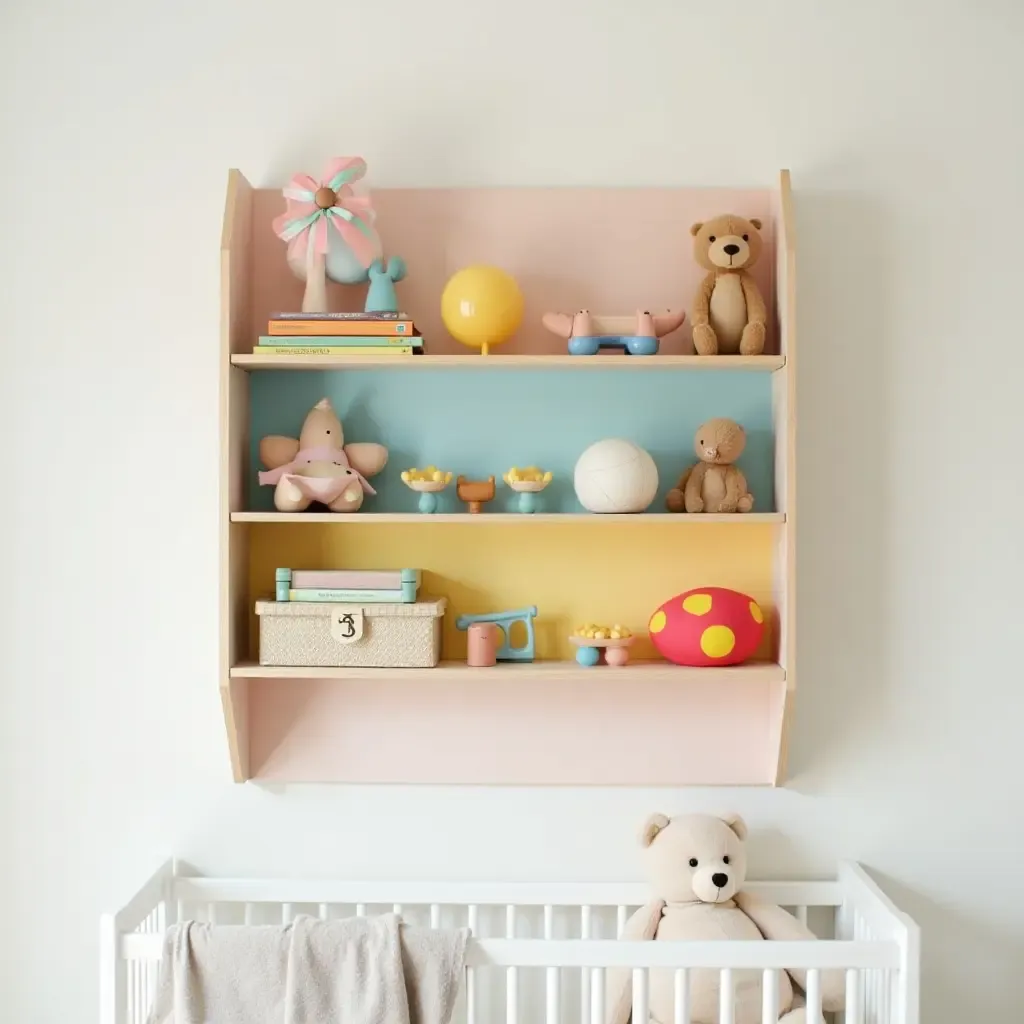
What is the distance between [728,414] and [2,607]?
1.40 metres

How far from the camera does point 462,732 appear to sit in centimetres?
215

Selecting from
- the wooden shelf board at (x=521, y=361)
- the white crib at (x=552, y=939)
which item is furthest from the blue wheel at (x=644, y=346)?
the white crib at (x=552, y=939)

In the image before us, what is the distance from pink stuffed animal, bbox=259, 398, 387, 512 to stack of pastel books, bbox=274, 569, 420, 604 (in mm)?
118

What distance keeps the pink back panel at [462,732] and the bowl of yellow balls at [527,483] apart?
35 cm

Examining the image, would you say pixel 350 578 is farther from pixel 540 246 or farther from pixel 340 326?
pixel 540 246

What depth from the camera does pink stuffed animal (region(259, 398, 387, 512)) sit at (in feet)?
6.63

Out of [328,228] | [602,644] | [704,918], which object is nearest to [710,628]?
[602,644]

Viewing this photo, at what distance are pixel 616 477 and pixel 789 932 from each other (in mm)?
820

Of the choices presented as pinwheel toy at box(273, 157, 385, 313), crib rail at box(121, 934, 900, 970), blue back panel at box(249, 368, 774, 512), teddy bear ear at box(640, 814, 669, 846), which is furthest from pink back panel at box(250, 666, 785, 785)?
pinwheel toy at box(273, 157, 385, 313)

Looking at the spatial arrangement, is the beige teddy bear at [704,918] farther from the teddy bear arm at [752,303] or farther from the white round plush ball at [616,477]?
the teddy bear arm at [752,303]

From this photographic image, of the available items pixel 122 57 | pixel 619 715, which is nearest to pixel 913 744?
pixel 619 715

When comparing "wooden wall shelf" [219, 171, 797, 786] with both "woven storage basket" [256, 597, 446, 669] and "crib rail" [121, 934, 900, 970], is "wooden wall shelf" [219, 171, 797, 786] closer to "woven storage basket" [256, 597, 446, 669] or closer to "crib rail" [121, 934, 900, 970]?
"woven storage basket" [256, 597, 446, 669]

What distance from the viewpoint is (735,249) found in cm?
202

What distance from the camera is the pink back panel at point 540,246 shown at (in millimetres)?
2141
